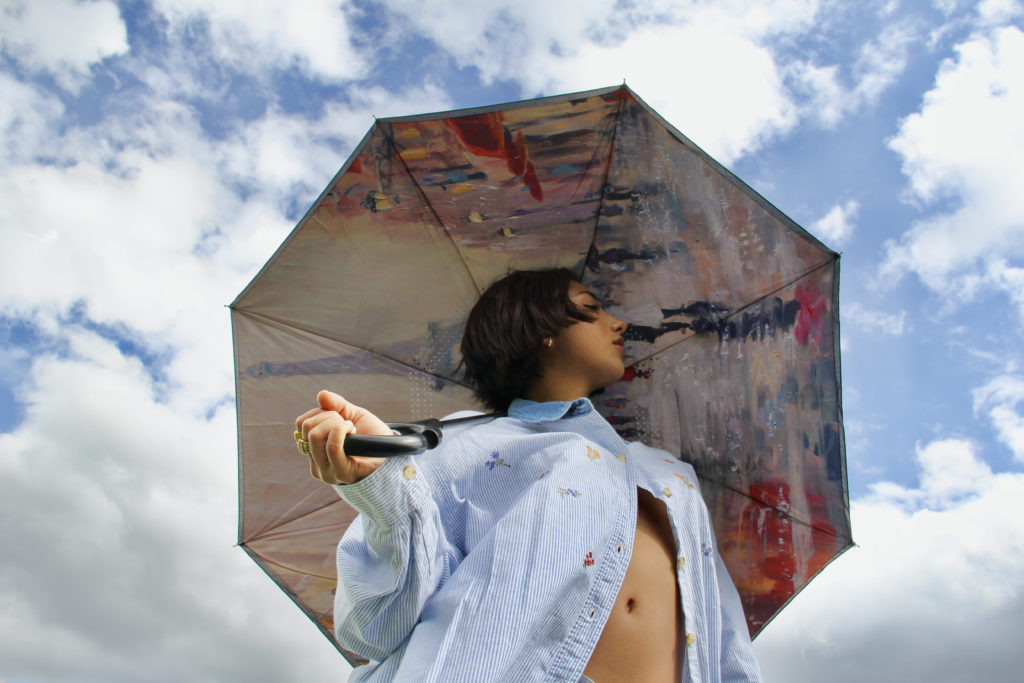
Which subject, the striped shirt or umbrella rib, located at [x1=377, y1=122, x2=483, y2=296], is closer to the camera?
the striped shirt

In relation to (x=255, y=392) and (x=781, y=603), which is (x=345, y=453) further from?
(x=781, y=603)

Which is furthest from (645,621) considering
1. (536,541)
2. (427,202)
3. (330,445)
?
(427,202)

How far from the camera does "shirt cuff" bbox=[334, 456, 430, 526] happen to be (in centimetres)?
185

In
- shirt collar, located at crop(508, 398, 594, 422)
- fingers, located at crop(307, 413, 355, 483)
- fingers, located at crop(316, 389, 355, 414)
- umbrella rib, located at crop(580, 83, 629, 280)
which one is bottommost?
fingers, located at crop(307, 413, 355, 483)

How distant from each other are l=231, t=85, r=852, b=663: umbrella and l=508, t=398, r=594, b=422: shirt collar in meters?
0.44

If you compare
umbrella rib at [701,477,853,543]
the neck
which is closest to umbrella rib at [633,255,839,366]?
the neck

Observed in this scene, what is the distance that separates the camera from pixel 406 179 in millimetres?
2889

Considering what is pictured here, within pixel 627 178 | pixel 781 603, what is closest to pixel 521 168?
pixel 627 178

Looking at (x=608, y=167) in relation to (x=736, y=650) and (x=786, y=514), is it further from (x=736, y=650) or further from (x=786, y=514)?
(x=736, y=650)

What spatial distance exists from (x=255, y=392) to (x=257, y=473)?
1.23 feet

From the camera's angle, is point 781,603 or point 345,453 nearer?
point 345,453

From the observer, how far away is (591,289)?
3.19 meters

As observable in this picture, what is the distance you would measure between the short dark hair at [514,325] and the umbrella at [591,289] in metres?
0.10

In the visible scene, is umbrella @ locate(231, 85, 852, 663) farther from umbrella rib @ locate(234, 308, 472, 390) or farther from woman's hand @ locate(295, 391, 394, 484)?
woman's hand @ locate(295, 391, 394, 484)
